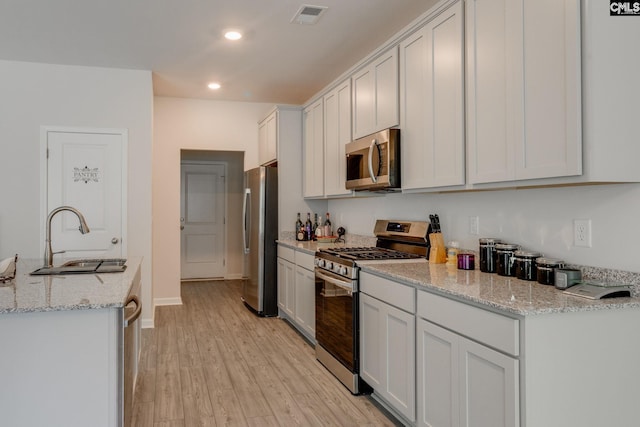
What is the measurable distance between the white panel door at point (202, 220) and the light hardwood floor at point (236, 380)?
9.25 ft

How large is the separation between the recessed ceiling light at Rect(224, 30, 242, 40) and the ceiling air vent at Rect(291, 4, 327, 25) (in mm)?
503

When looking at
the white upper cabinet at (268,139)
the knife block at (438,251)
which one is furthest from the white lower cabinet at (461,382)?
the white upper cabinet at (268,139)

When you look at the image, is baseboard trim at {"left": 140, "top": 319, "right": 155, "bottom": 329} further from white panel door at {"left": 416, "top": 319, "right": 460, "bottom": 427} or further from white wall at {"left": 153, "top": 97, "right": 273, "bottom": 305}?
white panel door at {"left": 416, "top": 319, "right": 460, "bottom": 427}

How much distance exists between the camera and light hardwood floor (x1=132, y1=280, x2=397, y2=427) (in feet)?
9.20

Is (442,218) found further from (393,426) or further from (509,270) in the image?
(393,426)

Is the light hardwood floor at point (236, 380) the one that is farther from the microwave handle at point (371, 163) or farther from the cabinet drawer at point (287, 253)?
the microwave handle at point (371, 163)

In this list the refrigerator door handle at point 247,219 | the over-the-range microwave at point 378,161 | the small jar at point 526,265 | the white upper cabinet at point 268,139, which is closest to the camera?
the small jar at point 526,265

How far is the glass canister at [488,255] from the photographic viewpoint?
8.48 ft

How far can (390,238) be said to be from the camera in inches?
151

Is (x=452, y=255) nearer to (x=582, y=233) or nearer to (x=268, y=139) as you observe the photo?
(x=582, y=233)

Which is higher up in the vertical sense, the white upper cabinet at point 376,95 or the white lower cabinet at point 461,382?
the white upper cabinet at point 376,95

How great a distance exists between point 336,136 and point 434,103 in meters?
1.63

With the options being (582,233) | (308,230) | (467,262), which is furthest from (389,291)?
(308,230)

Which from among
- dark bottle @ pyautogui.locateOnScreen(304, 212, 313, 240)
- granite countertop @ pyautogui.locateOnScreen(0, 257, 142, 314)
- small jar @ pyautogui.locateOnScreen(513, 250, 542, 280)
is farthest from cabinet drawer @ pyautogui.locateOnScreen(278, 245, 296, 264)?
small jar @ pyautogui.locateOnScreen(513, 250, 542, 280)
